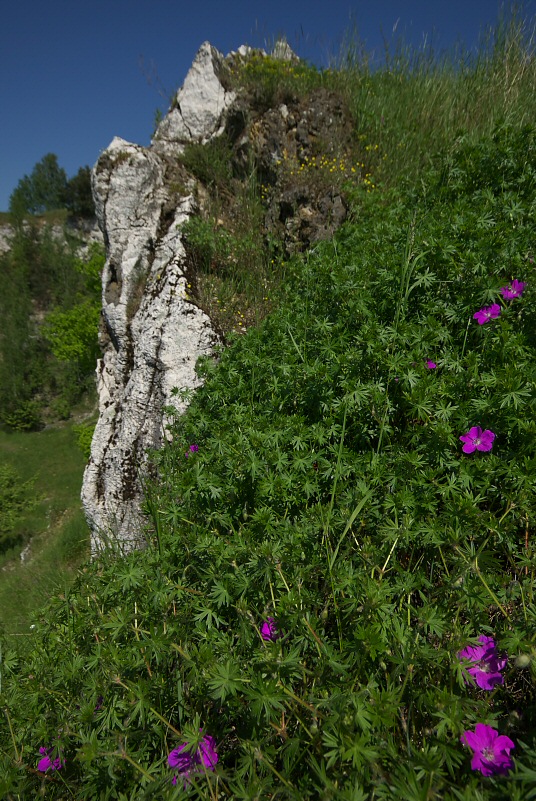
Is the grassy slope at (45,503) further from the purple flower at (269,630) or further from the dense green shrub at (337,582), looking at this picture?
the purple flower at (269,630)

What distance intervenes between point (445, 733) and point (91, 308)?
838 inches

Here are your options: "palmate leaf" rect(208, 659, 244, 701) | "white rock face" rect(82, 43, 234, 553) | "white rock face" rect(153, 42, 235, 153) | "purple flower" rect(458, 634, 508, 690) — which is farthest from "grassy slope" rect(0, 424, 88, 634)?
"purple flower" rect(458, 634, 508, 690)

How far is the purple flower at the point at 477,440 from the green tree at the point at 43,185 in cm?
5853

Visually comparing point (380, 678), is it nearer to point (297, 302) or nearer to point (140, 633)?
point (140, 633)

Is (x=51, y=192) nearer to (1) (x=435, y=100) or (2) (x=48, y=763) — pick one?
(1) (x=435, y=100)

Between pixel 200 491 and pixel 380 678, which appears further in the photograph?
pixel 200 491

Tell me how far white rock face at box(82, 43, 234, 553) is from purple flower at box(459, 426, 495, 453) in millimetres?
3191

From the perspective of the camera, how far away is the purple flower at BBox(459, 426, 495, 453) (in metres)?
1.96

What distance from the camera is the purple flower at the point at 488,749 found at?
108 cm

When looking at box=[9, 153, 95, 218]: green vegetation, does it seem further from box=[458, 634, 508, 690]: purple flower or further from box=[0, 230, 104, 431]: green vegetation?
box=[458, 634, 508, 690]: purple flower

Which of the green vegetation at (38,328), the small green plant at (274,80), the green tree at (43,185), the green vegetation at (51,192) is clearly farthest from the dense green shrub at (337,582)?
the green tree at (43,185)

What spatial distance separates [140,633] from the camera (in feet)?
5.74

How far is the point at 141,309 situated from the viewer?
5.72 m

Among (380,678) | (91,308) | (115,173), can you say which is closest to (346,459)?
(380,678)
